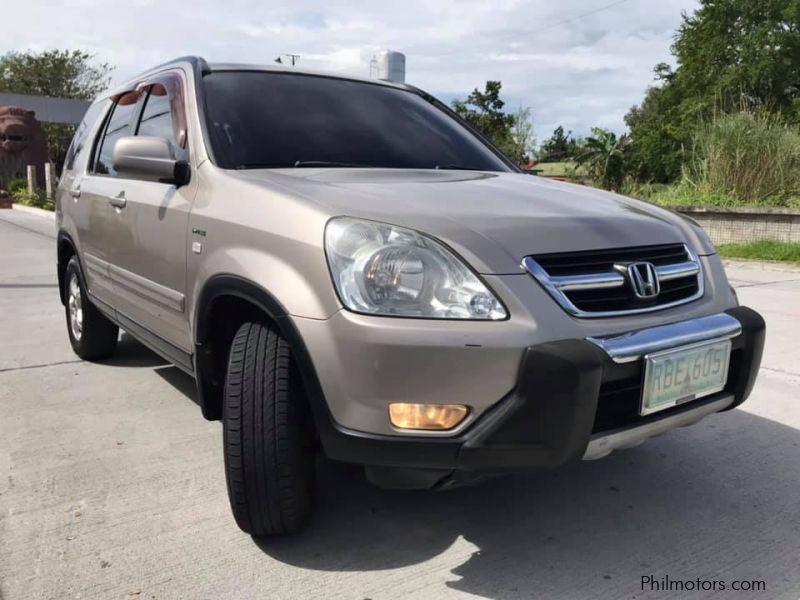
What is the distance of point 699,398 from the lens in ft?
7.19

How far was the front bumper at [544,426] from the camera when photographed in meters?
1.79

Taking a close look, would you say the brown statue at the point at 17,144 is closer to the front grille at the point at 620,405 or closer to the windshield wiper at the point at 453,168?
the windshield wiper at the point at 453,168

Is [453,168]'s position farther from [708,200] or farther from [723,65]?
[723,65]

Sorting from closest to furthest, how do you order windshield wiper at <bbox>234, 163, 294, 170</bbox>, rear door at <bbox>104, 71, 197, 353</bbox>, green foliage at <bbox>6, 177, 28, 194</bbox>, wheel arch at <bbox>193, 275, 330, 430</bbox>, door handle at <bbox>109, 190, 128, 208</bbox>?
1. wheel arch at <bbox>193, 275, 330, 430</bbox>
2. windshield wiper at <bbox>234, 163, 294, 170</bbox>
3. rear door at <bbox>104, 71, 197, 353</bbox>
4. door handle at <bbox>109, 190, 128, 208</bbox>
5. green foliage at <bbox>6, 177, 28, 194</bbox>

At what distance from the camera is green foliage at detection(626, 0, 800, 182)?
111ft

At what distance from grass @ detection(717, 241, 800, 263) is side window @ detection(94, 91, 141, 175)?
8817 mm

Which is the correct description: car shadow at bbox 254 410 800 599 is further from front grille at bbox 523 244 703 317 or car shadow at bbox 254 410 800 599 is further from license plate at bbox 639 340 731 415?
front grille at bbox 523 244 703 317

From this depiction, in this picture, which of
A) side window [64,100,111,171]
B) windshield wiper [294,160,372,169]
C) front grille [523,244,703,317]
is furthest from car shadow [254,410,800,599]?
side window [64,100,111,171]

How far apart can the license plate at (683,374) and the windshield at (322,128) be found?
4.38 ft

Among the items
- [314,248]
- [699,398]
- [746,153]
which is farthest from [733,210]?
[314,248]

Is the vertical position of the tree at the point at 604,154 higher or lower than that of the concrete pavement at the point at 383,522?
higher

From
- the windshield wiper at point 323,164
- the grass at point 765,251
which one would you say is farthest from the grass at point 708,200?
the windshield wiper at point 323,164

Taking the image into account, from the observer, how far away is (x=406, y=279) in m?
1.88

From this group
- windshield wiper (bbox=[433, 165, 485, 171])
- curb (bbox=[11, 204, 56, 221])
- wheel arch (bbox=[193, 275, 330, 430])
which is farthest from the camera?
curb (bbox=[11, 204, 56, 221])
